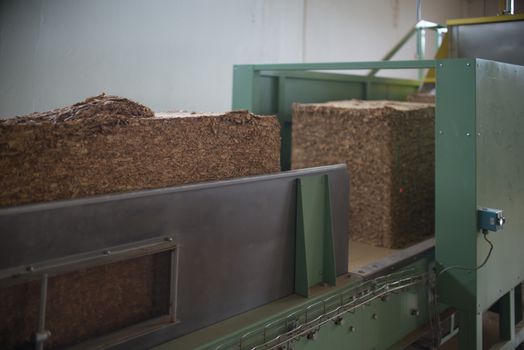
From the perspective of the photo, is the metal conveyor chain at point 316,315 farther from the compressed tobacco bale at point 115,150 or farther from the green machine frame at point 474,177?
the compressed tobacco bale at point 115,150

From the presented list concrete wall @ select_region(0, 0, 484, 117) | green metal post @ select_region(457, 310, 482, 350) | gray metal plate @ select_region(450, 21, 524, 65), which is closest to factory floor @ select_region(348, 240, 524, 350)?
green metal post @ select_region(457, 310, 482, 350)

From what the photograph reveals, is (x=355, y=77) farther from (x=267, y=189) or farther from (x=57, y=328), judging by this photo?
(x=57, y=328)

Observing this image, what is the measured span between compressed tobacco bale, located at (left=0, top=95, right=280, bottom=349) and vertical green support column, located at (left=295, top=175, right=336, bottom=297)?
268 mm

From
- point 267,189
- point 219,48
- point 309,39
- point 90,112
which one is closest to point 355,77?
point 219,48

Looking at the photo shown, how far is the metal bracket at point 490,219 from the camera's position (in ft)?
4.88

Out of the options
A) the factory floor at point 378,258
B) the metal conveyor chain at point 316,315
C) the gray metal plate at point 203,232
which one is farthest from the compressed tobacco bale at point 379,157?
the gray metal plate at point 203,232

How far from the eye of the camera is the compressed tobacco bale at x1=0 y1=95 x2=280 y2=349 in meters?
0.85

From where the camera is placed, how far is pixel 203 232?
1098 mm

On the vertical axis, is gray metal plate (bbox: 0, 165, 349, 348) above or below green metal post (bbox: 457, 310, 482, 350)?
above

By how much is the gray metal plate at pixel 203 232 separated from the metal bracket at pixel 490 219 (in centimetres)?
43

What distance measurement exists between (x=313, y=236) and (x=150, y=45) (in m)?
1.82

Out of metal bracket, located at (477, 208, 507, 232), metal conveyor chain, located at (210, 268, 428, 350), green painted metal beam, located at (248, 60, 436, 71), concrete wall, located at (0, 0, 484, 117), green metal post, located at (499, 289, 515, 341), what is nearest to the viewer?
metal conveyor chain, located at (210, 268, 428, 350)

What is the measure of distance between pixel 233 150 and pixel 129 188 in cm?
32

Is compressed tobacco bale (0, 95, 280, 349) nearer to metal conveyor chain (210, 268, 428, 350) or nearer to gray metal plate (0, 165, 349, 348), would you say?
gray metal plate (0, 165, 349, 348)
